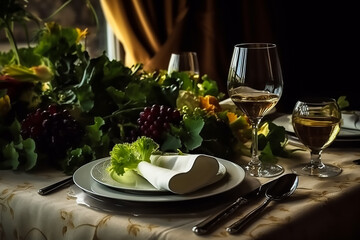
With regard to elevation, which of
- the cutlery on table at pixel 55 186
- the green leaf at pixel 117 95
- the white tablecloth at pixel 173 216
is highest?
the green leaf at pixel 117 95

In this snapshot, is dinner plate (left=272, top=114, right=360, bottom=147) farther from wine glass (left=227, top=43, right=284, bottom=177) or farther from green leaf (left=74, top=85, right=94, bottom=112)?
green leaf (left=74, top=85, right=94, bottom=112)

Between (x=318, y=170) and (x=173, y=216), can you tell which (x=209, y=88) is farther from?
(x=173, y=216)

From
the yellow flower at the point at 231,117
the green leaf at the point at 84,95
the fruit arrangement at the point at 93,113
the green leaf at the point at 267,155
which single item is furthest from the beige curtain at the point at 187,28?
the green leaf at the point at 267,155

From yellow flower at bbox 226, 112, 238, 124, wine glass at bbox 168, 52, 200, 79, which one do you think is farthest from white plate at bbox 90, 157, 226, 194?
wine glass at bbox 168, 52, 200, 79

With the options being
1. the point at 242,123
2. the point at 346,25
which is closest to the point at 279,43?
the point at 346,25

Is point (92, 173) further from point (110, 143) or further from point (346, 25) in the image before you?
point (346, 25)

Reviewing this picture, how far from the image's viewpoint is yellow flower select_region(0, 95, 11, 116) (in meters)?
1.17

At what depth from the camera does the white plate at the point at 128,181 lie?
0.84 m

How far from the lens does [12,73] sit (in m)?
1.25

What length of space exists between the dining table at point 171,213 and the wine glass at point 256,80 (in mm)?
118

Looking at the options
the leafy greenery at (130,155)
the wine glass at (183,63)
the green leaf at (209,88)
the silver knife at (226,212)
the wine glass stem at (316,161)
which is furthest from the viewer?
the wine glass at (183,63)

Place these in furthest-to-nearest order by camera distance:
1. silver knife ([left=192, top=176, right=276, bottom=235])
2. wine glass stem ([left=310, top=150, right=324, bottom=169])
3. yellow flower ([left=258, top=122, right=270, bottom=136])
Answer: yellow flower ([left=258, top=122, right=270, bottom=136])
wine glass stem ([left=310, top=150, right=324, bottom=169])
silver knife ([left=192, top=176, right=276, bottom=235])

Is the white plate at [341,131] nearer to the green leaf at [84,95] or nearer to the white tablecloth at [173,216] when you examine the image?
the white tablecloth at [173,216]

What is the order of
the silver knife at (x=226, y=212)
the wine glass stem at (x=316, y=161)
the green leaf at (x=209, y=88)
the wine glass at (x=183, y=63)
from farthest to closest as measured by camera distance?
the wine glass at (x=183, y=63), the green leaf at (x=209, y=88), the wine glass stem at (x=316, y=161), the silver knife at (x=226, y=212)
